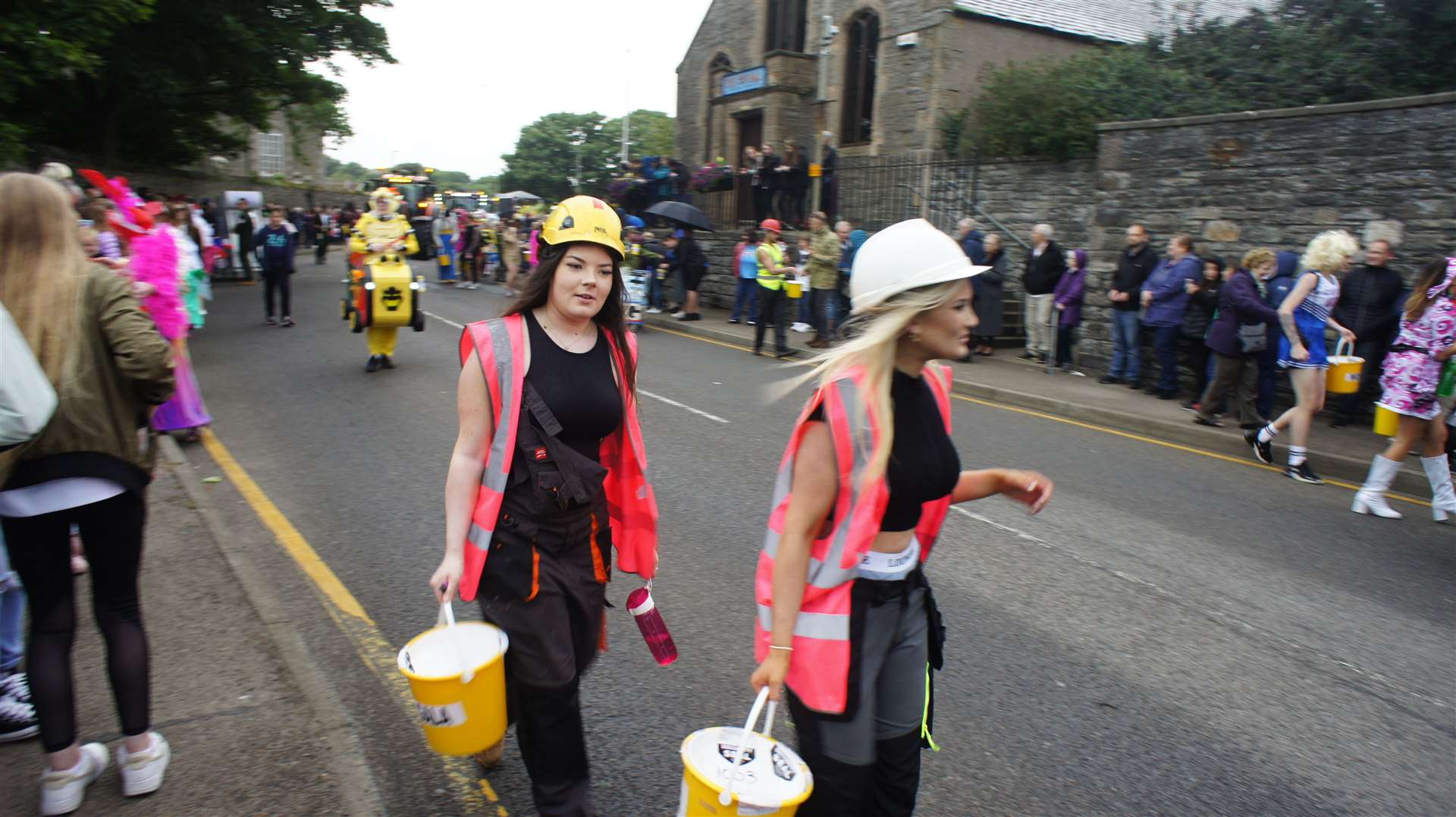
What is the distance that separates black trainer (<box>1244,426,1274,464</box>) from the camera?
859 cm

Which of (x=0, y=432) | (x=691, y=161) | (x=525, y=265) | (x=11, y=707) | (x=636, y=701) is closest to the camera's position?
(x=0, y=432)

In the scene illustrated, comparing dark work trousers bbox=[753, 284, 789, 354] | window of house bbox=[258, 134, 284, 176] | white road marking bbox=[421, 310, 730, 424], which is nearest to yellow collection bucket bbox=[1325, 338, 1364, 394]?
white road marking bbox=[421, 310, 730, 424]

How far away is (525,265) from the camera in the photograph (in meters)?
23.4

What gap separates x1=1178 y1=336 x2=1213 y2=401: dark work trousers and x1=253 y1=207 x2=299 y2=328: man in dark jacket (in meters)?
12.7

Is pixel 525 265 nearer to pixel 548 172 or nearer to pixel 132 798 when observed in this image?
pixel 132 798

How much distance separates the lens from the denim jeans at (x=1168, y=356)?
37.4 feet

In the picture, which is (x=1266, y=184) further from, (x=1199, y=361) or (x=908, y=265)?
(x=908, y=265)

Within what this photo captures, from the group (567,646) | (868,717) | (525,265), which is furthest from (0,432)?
(525,265)

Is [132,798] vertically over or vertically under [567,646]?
under

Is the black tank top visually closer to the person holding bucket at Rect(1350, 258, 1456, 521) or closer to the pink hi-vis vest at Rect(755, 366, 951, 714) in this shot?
the pink hi-vis vest at Rect(755, 366, 951, 714)

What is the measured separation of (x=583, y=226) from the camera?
2.80 m

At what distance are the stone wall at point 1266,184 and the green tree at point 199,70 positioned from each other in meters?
14.2

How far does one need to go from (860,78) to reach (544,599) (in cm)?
2307

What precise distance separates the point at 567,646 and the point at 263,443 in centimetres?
633
